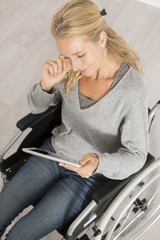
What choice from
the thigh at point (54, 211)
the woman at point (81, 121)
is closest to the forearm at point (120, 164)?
the woman at point (81, 121)

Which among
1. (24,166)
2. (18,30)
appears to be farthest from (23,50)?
(24,166)

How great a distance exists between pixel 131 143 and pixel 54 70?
0.40m

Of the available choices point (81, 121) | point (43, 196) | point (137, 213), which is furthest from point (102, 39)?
point (137, 213)

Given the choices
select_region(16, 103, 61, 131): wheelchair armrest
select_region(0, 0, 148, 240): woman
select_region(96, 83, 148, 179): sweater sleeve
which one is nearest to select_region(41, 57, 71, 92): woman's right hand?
select_region(0, 0, 148, 240): woman

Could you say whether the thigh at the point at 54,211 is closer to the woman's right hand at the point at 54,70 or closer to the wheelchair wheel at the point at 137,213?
the wheelchair wheel at the point at 137,213

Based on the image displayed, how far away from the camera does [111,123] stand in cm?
119

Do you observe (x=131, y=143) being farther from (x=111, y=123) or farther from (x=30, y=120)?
(x=30, y=120)

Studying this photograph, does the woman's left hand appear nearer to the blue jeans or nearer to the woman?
the woman

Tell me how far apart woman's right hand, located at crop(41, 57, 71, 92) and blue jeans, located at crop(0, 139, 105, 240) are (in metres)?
0.33

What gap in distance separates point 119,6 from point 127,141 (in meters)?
1.87

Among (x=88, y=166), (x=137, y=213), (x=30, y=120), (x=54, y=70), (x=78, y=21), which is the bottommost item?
(x=137, y=213)

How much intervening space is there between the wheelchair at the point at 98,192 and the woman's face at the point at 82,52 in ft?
0.97

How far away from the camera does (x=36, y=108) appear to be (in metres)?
1.32

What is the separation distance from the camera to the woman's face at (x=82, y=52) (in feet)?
3.41
